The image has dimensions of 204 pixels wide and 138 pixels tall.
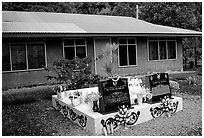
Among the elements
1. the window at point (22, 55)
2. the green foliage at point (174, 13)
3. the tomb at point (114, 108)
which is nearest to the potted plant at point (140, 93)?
the tomb at point (114, 108)

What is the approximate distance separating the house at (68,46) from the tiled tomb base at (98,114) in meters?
5.60

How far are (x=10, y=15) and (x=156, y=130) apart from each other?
1204cm

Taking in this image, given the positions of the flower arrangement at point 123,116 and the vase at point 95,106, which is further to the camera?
the vase at point 95,106

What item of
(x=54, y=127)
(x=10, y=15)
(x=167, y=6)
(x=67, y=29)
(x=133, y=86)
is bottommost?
(x=54, y=127)

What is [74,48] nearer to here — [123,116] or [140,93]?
[140,93]

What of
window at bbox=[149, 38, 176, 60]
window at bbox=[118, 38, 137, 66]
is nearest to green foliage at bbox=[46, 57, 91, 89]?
window at bbox=[118, 38, 137, 66]

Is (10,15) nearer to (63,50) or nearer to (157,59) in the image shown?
(63,50)

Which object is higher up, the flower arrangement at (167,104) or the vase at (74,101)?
the vase at (74,101)

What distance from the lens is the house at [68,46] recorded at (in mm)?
11138

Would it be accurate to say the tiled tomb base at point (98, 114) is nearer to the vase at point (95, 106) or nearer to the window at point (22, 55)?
the vase at point (95, 106)

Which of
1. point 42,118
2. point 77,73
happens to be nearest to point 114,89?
point 42,118

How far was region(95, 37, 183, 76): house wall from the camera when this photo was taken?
12891 mm

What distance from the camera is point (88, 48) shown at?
12.7m

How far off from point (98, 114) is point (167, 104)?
192cm
